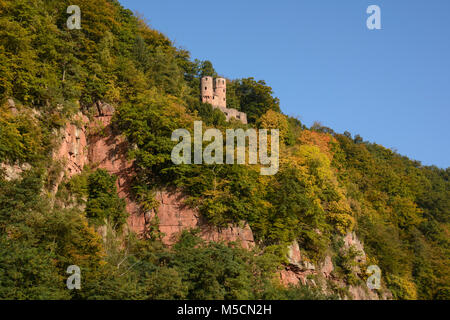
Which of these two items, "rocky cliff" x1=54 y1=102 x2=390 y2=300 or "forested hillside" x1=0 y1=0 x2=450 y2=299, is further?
"rocky cliff" x1=54 y1=102 x2=390 y2=300

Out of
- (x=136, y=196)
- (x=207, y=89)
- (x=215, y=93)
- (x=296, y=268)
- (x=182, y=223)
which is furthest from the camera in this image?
(x=215, y=93)

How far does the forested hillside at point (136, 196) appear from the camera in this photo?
81.5ft

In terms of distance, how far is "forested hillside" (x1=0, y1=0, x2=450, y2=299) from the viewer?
24.8 metres

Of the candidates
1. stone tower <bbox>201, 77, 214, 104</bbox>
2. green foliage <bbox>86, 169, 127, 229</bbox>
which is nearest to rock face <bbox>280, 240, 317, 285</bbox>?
green foliage <bbox>86, 169, 127, 229</bbox>

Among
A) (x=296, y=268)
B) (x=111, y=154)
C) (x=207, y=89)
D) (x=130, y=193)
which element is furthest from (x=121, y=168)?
(x=207, y=89)

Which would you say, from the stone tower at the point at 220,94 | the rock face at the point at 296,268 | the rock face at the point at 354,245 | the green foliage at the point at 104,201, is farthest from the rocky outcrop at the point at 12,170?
the stone tower at the point at 220,94

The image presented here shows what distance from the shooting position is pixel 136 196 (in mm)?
33375

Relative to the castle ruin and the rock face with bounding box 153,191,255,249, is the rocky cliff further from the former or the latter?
the castle ruin

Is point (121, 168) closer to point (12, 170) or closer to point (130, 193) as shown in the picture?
point (130, 193)

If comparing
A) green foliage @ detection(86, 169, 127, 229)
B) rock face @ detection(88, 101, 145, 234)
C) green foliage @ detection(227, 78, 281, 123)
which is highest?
green foliage @ detection(227, 78, 281, 123)

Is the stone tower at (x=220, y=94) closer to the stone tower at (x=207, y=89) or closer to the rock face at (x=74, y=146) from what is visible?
the stone tower at (x=207, y=89)
